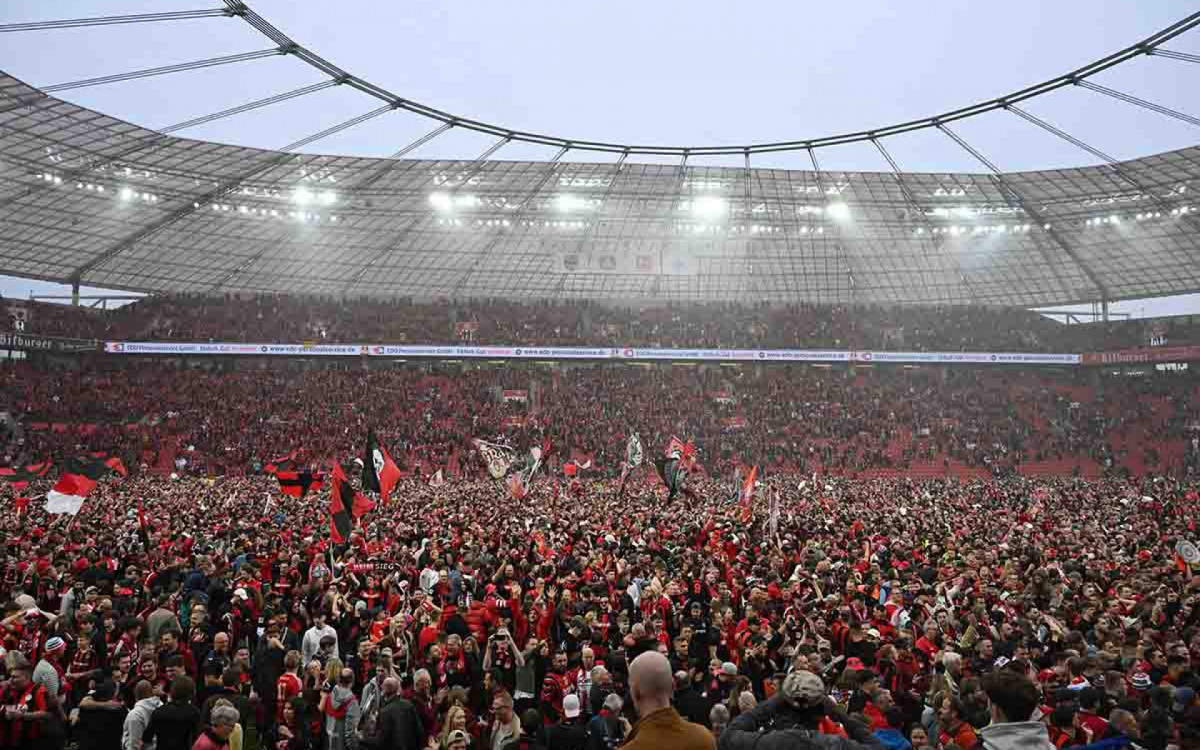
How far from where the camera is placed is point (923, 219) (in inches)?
1834

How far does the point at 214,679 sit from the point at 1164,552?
14.2 meters

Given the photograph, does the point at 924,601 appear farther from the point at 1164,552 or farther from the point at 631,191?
the point at 631,191

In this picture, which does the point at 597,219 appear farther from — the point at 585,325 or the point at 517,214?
the point at 585,325

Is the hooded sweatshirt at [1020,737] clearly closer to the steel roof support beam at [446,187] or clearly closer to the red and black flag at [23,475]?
the red and black flag at [23,475]

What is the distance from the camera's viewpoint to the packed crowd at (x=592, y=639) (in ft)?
17.5

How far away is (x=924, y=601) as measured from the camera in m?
9.12

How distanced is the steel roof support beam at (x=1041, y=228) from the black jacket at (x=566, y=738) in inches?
1420

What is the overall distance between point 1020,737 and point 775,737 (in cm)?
118

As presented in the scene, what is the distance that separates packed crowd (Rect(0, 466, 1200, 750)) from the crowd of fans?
3341 centimetres

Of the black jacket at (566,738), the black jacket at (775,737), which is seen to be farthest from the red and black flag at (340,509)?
the black jacket at (775,737)

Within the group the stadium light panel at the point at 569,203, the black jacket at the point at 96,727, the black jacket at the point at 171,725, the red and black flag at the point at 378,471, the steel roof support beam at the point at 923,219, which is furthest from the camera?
the stadium light panel at the point at 569,203

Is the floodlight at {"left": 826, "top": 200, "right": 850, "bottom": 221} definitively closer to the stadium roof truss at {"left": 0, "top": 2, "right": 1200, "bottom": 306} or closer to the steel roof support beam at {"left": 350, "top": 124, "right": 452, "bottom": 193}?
the stadium roof truss at {"left": 0, "top": 2, "right": 1200, "bottom": 306}

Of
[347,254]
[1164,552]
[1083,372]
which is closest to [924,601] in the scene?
[1164,552]

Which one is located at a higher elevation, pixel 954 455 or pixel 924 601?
pixel 924 601
